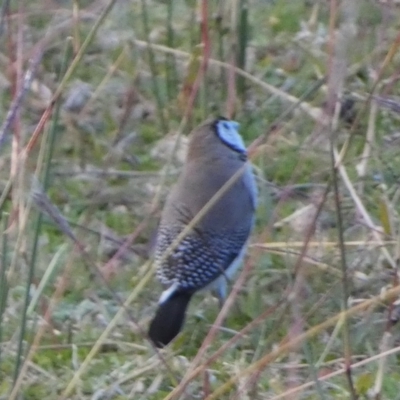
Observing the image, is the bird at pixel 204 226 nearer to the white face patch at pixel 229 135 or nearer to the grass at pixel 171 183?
the white face patch at pixel 229 135

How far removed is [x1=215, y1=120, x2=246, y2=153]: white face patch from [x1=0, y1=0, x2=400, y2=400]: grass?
111 mm

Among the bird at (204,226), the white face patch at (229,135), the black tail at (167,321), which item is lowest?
the black tail at (167,321)

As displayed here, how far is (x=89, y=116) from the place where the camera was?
6086mm

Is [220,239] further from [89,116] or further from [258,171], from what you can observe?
[89,116]

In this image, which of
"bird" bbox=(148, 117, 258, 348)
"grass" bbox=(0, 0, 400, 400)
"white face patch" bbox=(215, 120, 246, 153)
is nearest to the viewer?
"grass" bbox=(0, 0, 400, 400)

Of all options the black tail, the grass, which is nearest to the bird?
the black tail

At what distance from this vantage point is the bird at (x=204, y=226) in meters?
4.13

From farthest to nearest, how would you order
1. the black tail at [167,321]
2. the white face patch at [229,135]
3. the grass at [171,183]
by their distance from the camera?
the white face patch at [229,135] < the black tail at [167,321] < the grass at [171,183]

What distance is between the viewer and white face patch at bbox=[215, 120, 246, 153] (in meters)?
4.85

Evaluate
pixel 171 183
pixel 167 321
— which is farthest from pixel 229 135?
pixel 167 321

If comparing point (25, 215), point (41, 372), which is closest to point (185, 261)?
point (41, 372)

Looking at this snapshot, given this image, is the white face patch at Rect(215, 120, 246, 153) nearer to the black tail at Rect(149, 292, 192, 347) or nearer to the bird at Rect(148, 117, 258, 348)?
the bird at Rect(148, 117, 258, 348)

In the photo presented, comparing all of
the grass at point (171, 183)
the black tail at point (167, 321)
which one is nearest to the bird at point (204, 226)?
the black tail at point (167, 321)

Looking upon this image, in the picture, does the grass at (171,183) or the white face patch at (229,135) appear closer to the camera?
the grass at (171,183)
